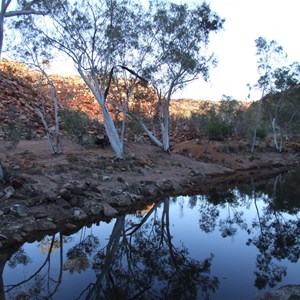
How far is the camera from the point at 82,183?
1048 centimetres

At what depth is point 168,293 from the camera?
4930 millimetres

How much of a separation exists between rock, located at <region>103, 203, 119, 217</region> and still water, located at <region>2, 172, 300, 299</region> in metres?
0.27

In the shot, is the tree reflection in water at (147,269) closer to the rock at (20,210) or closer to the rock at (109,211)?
the rock at (109,211)

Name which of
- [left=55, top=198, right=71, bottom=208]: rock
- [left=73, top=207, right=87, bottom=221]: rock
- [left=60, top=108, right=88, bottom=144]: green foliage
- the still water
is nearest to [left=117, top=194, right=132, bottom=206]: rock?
the still water

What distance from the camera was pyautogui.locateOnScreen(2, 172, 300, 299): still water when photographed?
5133mm

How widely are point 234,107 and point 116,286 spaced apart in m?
41.4

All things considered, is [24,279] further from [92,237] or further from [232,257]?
[232,257]

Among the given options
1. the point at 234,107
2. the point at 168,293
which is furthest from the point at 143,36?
the point at 234,107

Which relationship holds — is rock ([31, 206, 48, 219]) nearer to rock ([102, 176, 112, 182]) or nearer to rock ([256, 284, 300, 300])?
rock ([102, 176, 112, 182])

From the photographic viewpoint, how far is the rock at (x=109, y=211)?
30.2 ft

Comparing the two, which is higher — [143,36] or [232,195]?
[143,36]

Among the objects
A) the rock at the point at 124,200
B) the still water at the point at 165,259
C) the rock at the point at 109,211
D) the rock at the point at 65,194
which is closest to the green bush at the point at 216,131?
the still water at the point at 165,259

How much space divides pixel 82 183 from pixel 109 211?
1701 mm

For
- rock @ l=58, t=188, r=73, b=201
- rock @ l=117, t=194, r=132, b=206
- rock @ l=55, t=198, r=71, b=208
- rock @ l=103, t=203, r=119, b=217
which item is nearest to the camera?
rock @ l=55, t=198, r=71, b=208
